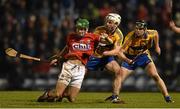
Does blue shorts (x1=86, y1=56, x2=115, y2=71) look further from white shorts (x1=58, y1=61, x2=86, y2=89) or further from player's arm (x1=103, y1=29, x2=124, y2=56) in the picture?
white shorts (x1=58, y1=61, x2=86, y2=89)

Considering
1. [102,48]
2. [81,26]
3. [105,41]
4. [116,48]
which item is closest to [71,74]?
[81,26]

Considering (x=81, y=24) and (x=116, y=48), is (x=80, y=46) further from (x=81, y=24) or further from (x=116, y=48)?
(x=116, y=48)

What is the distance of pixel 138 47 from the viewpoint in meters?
17.1

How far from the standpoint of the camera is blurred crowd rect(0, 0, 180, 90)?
78.1ft

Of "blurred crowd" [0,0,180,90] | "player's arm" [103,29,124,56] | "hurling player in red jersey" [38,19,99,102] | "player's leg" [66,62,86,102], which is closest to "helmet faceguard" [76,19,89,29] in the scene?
"hurling player in red jersey" [38,19,99,102]

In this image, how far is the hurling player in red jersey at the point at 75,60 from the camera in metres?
16.1

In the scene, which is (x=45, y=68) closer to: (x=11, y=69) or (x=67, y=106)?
(x=11, y=69)

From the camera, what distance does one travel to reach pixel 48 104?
51.6 ft

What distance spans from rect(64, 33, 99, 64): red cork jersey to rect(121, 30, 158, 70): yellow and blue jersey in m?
1.04

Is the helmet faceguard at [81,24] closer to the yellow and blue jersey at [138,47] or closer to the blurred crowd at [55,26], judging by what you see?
the yellow and blue jersey at [138,47]

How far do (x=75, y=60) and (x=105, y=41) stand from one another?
120 cm

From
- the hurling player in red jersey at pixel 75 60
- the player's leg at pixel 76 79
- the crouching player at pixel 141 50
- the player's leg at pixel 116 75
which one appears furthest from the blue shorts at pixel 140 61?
the player's leg at pixel 76 79

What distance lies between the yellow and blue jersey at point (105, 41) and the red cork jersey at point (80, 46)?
2.41ft

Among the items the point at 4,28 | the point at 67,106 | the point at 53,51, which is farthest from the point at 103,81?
the point at 67,106
